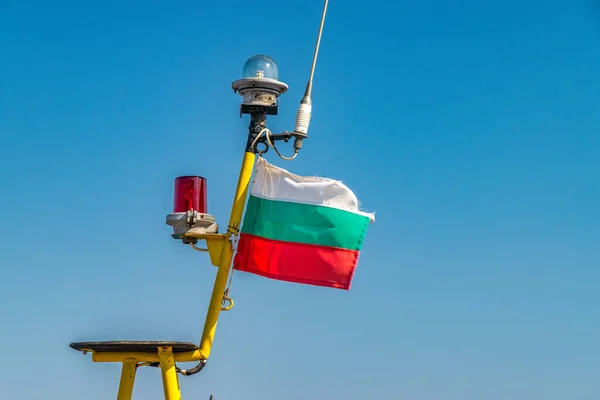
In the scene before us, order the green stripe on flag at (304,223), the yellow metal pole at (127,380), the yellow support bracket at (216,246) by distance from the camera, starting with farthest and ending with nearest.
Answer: the green stripe on flag at (304,223), the yellow support bracket at (216,246), the yellow metal pole at (127,380)

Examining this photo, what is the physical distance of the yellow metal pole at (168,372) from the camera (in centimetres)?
1299

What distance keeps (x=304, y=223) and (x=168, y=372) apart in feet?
9.64

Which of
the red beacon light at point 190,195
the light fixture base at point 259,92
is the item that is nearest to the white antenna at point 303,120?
the light fixture base at point 259,92

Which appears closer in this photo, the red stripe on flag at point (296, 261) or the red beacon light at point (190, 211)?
the red beacon light at point (190, 211)

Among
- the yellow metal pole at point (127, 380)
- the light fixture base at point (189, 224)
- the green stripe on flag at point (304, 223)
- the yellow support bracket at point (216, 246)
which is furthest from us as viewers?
the green stripe on flag at point (304, 223)

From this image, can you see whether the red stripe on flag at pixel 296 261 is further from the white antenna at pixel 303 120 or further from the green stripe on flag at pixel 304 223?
the white antenna at pixel 303 120

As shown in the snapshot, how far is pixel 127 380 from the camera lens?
1336 cm

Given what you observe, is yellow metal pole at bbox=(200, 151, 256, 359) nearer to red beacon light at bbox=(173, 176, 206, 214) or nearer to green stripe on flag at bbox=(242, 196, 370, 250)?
green stripe on flag at bbox=(242, 196, 370, 250)

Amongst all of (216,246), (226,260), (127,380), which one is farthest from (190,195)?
(127,380)

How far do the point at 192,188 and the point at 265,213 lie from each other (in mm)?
1157

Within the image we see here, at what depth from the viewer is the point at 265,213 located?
14203 millimetres

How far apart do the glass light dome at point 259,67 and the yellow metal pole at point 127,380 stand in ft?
14.2

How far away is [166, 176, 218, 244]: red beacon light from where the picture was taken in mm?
13570

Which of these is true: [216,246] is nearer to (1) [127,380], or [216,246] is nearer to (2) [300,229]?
(2) [300,229]
